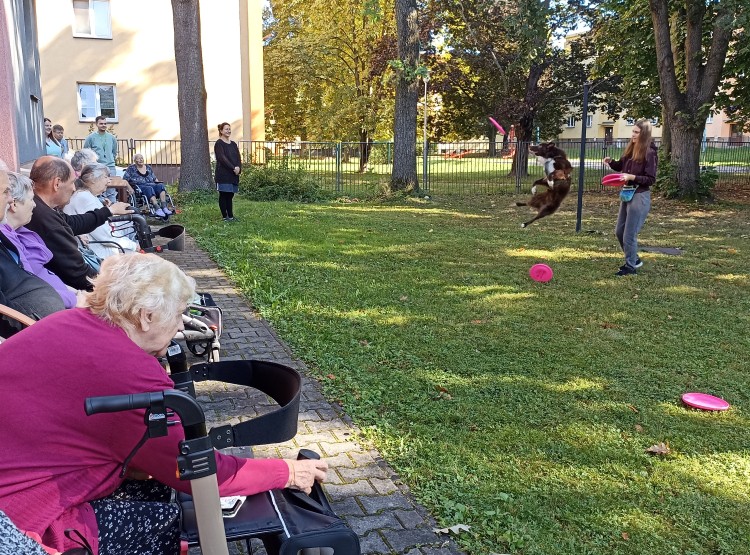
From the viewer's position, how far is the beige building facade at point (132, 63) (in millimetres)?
24391

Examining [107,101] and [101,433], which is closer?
[101,433]

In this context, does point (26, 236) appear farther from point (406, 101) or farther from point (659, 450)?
point (406, 101)

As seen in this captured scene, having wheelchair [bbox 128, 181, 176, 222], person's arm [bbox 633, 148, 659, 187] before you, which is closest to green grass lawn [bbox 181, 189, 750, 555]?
person's arm [bbox 633, 148, 659, 187]

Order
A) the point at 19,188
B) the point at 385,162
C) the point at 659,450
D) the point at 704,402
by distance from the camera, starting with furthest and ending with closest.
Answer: the point at 385,162
the point at 704,402
the point at 19,188
the point at 659,450

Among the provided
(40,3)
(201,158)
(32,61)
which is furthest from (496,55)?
(32,61)

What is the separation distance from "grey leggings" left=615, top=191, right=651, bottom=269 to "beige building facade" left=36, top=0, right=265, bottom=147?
20.1 m

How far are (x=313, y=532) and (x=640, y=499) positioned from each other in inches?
82.7

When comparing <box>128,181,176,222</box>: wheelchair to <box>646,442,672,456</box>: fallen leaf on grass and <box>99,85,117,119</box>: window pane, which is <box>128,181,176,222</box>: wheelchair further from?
<box>99,85,117,119</box>: window pane

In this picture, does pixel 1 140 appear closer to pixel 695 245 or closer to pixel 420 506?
pixel 420 506

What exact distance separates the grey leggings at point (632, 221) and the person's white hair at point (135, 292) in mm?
7440

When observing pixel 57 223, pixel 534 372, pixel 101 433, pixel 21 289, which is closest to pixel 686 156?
pixel 534 372

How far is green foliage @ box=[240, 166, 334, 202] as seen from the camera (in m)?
18.2

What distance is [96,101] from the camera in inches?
992

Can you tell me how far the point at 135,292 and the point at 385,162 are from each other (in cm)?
2304
